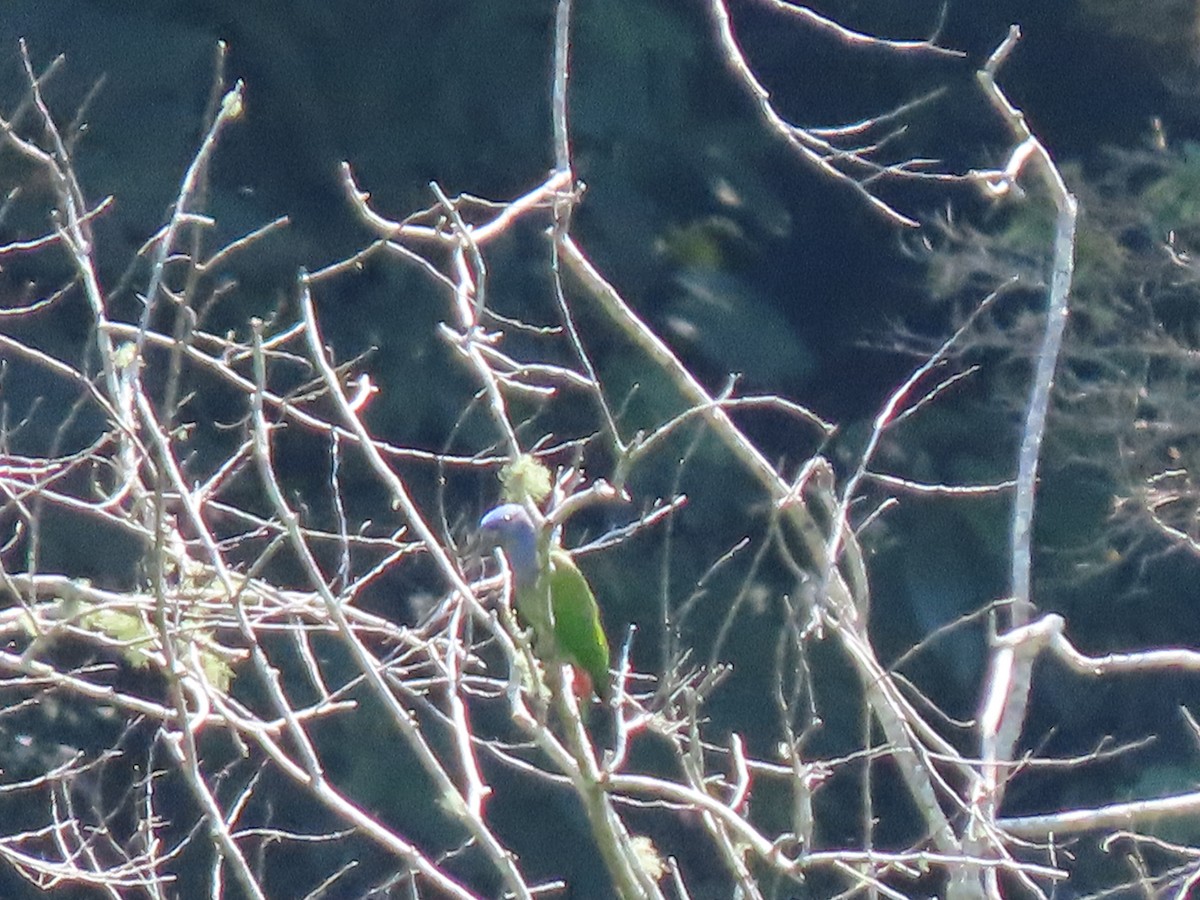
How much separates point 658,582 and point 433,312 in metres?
1.79

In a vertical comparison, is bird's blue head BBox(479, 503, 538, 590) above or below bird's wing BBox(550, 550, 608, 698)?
above

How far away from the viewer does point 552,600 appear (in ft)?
11.6

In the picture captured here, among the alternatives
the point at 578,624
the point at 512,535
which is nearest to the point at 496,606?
the point at 512,535

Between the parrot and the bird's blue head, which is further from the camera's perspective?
the bird's blue head

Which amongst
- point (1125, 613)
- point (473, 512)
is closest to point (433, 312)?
point (473, 512)

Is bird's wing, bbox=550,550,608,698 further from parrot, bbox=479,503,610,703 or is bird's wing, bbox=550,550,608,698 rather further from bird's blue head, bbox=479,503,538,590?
bird's blue head, bbox=479,503,538,590

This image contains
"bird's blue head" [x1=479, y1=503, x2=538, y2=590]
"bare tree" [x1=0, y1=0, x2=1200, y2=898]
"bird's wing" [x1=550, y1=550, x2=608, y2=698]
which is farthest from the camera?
"bird's wing" [x1=550, y1=550, x2=608, y2=698]

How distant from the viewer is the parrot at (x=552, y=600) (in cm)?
294

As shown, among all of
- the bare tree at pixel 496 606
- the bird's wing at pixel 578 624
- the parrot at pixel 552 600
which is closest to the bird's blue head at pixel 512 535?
the parrot at pixel 552 600

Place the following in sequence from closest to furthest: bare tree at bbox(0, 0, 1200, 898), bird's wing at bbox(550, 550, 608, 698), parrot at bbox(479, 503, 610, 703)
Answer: bare tree at bbox(0, 0, 1200, 898) < parrot at bbox(479, 503, 610, 703) < bird's wing at bbox(550, 550, 608, 698)

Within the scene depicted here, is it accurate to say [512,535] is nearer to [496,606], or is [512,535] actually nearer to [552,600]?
[496,606]

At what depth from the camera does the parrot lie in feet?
9.64

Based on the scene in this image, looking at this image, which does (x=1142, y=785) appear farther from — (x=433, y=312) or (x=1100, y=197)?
(x=433, y=312)

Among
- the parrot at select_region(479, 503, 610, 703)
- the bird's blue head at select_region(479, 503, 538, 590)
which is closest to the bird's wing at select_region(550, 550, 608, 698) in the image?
the parrot at select_region(479, 503, 610, 703)
